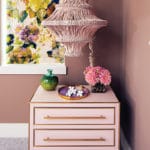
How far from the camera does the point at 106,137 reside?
2.03m

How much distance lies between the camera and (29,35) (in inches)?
107

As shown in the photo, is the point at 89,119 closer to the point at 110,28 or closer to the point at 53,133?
the point at 53,133

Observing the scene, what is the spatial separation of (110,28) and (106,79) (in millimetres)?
623

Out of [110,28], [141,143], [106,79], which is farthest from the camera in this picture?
[110,28]

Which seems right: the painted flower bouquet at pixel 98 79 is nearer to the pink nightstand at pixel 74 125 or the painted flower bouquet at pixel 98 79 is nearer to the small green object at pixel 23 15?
the pink nightstand at pixel 74 125

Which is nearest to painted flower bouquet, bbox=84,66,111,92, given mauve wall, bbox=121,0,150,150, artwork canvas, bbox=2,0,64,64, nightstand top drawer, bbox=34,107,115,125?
mauve wall, bbox=121,0,150,150

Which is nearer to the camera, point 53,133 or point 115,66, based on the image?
point 53,133

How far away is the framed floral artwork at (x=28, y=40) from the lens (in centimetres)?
268

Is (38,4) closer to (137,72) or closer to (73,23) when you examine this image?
(73,23)

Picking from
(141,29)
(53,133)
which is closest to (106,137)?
(53,133)

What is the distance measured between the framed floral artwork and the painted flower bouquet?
1.54ft

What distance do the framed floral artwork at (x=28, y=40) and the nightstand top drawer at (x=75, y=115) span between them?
72 cm

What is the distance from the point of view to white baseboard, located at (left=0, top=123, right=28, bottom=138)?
2744mm

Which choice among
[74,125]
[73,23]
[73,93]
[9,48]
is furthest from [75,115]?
[9,48]
